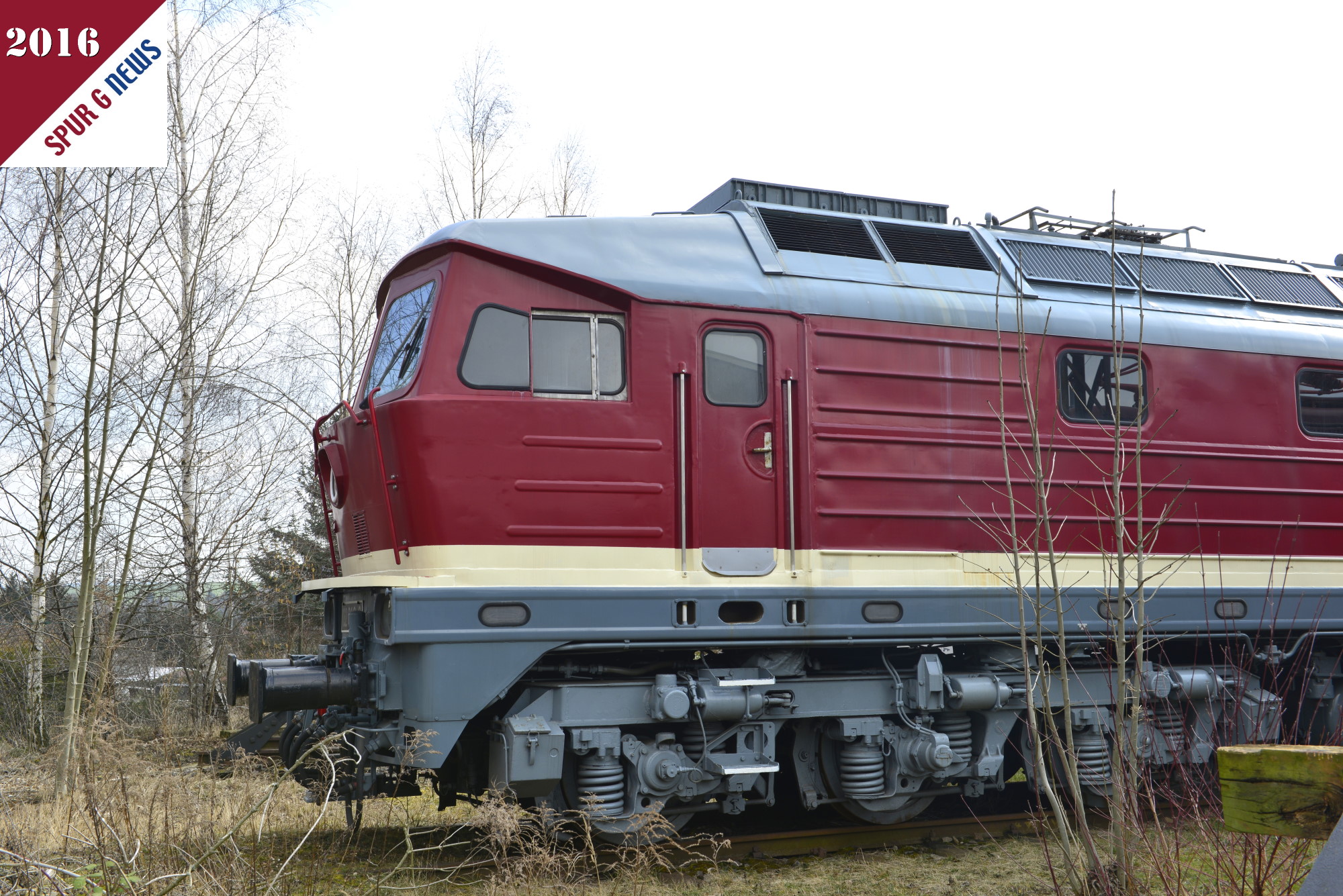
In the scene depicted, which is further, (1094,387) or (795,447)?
(1094,387)

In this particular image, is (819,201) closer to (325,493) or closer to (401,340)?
(401,340)

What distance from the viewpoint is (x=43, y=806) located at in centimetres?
765

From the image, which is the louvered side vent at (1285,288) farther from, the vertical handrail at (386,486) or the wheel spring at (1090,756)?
the vertical handrail at (386,486)

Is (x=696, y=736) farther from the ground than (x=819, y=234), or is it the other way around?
(x=819, y=234)

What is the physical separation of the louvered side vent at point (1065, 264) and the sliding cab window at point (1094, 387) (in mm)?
632

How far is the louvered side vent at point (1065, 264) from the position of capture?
304 inches

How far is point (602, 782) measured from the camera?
602cm

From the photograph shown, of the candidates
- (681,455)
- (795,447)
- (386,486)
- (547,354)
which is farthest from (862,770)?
(386,486)

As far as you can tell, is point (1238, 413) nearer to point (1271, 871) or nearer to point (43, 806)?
point (1271, 871)

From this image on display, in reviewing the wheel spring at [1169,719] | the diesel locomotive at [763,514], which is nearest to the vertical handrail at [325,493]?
the diesel locomotive at [763,514]

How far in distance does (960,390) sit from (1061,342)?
2.93ft

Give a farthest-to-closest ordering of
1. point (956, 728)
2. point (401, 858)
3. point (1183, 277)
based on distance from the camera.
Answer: point (1183, 277), point (956, 728), point (401, 858)

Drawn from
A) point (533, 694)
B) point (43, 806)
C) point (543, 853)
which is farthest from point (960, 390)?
point (43, 806)

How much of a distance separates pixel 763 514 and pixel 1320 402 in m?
4.72
